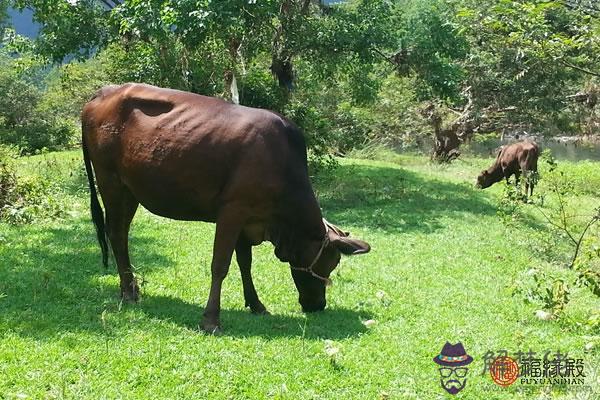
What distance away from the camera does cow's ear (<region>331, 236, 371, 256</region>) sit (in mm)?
5938

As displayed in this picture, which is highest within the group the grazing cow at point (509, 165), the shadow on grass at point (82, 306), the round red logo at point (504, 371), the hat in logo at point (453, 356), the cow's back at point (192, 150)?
the cow's back at point (192, 150)

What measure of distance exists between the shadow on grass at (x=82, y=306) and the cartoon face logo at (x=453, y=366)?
2.97 feet

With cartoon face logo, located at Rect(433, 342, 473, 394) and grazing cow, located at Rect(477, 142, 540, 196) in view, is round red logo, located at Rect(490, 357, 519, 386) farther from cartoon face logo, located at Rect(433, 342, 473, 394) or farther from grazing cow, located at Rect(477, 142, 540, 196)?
grazing cow, located at Rect(477, 142, 540, 196)

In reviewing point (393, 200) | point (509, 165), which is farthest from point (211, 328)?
point (509, 165)

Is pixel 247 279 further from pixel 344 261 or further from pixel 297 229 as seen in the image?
pixel 344 261

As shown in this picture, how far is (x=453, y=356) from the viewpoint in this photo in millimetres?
5148

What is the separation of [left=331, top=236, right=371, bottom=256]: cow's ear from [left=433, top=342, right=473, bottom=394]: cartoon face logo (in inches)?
47.4

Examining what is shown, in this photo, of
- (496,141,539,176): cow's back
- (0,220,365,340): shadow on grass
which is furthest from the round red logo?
(496,141,539,176): cow's back

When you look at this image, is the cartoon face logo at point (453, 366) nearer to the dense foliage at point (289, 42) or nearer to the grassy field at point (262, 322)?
the grassy field at point (262, 322)

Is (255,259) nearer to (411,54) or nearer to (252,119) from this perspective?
(252,119)

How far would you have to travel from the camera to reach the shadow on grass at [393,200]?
39.9 ft

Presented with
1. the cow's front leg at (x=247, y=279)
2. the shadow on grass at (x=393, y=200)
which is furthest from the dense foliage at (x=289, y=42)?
the cow's front leg at (x=247, y=279)

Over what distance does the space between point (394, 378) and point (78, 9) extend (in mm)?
13722

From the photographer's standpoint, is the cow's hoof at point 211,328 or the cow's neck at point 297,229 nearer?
the cow's hoof at point 211,328
